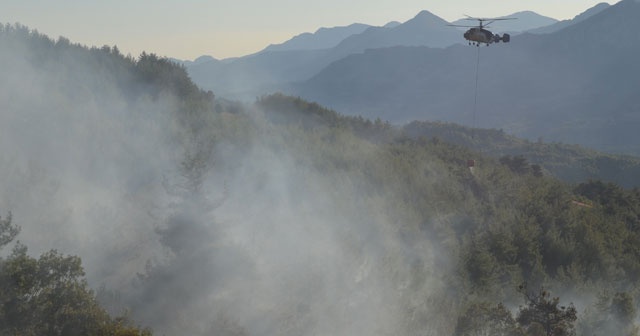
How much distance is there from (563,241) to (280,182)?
90.2 ft

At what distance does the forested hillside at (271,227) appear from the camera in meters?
30.5

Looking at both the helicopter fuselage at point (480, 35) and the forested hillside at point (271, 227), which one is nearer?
the forested hillside at point (271, 227)

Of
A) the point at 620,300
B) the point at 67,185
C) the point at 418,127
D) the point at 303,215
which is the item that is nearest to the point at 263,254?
the point at 303,215

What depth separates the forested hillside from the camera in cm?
3045

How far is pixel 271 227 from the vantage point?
125 ft

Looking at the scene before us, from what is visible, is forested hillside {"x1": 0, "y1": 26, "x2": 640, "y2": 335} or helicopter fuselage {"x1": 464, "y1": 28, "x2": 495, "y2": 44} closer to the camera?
forested hillside {"x1": 0, "y1": 26, "x2": 640, "y2": 335}

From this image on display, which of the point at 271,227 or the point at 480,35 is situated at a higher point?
the point at 480,35

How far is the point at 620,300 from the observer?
32531 mm

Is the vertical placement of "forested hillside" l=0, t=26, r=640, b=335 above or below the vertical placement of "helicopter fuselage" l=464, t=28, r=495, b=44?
below

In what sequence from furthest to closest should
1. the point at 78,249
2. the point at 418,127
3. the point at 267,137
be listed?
the point at 418,127, the point at 267,137, the point at 78,249

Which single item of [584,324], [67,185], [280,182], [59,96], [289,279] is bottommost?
[584,324]

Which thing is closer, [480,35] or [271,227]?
[271,227]

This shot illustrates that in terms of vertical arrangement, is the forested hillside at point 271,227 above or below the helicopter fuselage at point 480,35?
below

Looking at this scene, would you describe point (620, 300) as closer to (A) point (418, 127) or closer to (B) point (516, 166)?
(B) point (516, 166)
